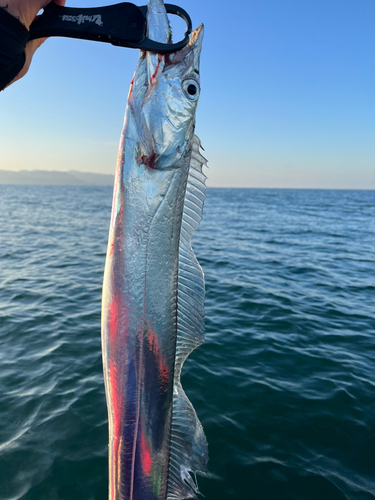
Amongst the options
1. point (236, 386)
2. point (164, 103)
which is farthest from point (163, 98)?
point (236, 386)

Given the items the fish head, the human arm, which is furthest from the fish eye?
the human arm

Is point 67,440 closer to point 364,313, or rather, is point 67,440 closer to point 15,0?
point 15,0

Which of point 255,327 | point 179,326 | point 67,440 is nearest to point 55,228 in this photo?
point 255,327

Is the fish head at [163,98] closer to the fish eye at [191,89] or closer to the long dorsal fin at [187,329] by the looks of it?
the fish eye at [191,89]

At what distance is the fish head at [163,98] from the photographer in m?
1.68

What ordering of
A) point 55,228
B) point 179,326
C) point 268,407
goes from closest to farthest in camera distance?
point 179,326
point 268,407
point 55,228

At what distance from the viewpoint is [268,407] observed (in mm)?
5105

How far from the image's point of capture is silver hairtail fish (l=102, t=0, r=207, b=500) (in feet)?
5.51

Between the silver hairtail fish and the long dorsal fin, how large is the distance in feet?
0.18

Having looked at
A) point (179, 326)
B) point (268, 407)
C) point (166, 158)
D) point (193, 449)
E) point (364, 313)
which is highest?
point (166, 158)

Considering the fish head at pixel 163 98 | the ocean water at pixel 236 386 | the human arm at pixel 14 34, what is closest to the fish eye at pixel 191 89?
the fish head at pixel 163 98

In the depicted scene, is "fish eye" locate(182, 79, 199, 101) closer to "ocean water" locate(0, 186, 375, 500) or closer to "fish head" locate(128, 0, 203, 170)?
"fish head" locate(128, 0, 203, 170)

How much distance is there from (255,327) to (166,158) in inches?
268

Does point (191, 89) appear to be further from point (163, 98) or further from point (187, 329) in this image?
point (187, 329)
